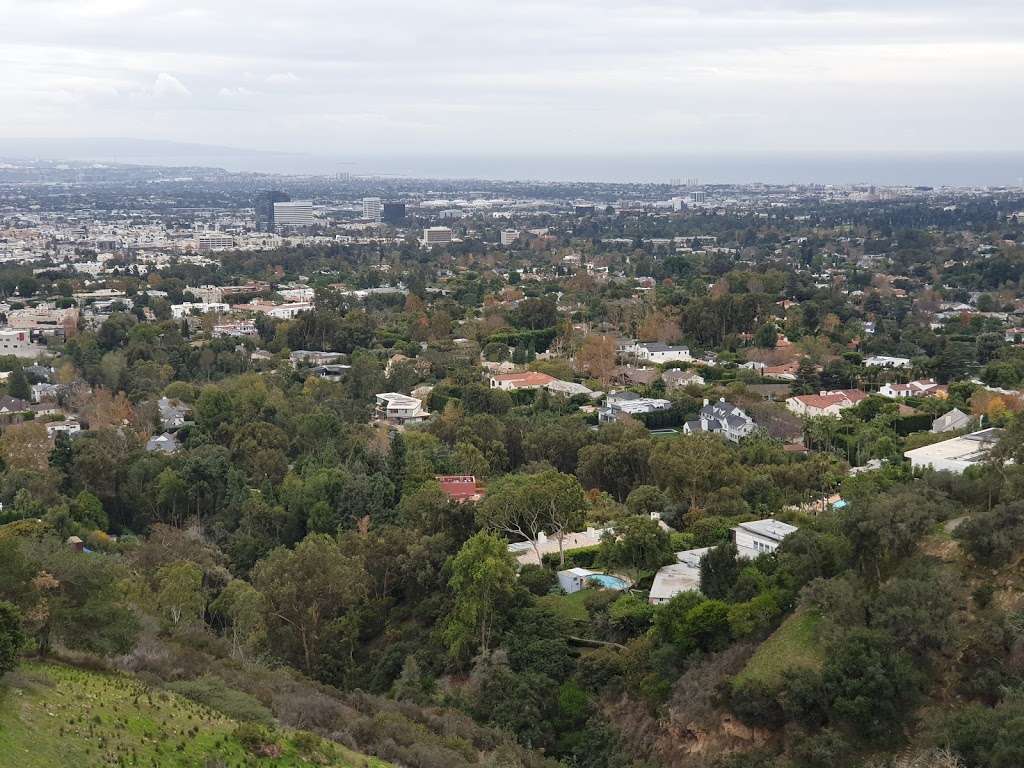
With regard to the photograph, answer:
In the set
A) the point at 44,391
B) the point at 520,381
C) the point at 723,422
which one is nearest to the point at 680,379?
the point at 520,381

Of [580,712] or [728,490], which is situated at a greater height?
[728,490]

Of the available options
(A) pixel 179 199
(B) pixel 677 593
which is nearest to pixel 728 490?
(B) pixel 677 593

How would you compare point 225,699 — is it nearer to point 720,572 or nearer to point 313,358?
point 720,572

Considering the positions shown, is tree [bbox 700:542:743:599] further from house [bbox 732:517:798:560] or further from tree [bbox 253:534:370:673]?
tree [bbox 253:534:370:673]

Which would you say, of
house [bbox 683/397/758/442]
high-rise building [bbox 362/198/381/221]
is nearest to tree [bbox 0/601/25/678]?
house [bbox 683/397/758/442]

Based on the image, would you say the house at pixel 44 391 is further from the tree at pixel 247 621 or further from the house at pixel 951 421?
the house at pixel 951 421

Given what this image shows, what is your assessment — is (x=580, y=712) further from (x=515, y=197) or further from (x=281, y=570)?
(x=515, y=197)
